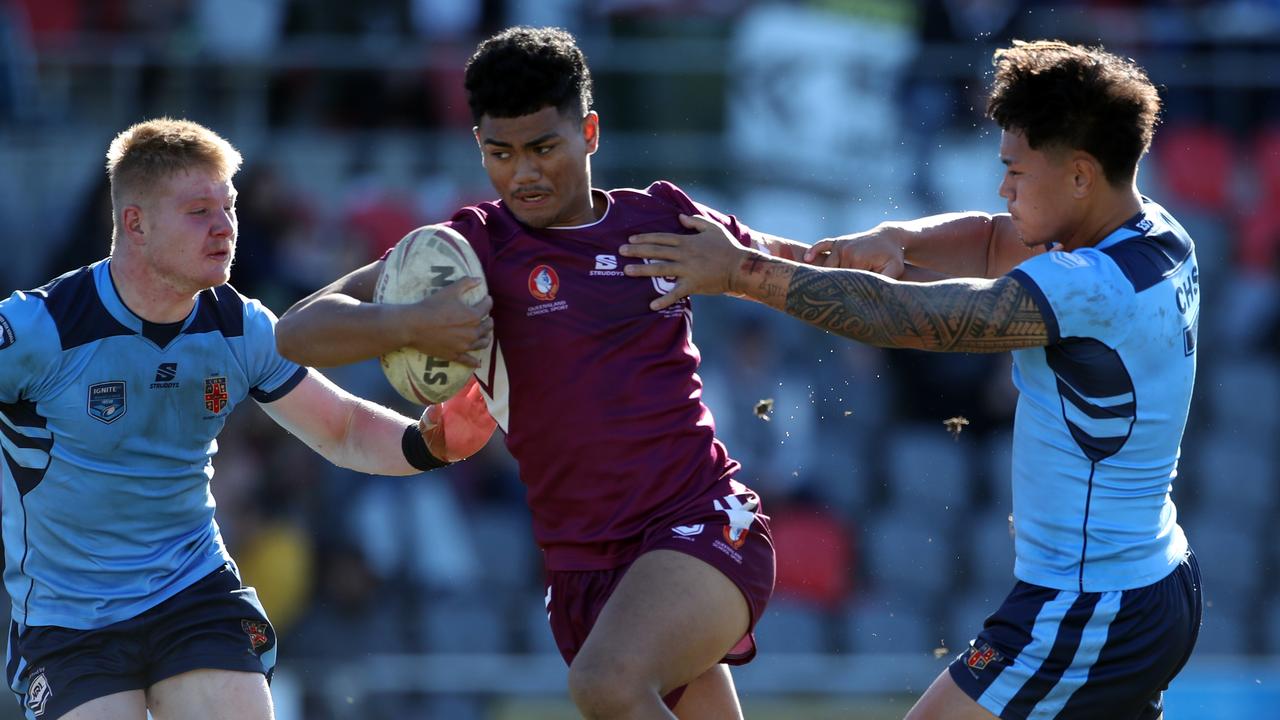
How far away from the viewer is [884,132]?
37.8 ft

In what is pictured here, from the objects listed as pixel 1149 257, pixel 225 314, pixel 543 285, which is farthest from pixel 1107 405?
pixel 225 314

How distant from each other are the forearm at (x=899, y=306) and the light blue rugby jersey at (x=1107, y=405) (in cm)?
8

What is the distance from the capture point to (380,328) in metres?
4.71

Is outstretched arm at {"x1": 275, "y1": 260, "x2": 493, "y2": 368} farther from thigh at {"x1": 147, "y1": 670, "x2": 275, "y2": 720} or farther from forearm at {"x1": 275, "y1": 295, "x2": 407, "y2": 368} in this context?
thigh at {"x1": 147, "y1": 670, "x2": 275, "y2": 720}

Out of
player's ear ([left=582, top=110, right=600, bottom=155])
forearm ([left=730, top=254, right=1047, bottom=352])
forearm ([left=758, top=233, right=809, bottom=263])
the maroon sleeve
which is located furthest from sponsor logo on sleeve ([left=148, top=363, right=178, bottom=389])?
forearm ([left=758, top=233, right=809, bottom=263])

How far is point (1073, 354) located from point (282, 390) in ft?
9.07

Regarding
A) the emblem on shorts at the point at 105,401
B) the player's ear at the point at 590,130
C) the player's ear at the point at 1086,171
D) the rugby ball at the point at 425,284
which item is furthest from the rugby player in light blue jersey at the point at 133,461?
the player's ear at the point at 1086,171

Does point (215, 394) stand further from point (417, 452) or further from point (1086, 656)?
point (1086, 656)

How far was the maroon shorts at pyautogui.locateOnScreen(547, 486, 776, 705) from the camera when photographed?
4953mm

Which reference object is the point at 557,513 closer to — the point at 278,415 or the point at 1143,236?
the point at 278,415

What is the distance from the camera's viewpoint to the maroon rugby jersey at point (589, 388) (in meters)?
5.03

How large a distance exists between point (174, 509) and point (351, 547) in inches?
216

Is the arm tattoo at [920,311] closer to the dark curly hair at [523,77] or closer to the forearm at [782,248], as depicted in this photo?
the forearm at [782,248]

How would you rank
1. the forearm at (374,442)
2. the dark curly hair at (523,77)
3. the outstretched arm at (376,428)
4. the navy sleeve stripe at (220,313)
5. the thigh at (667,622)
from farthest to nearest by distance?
the forearm at (374,442) → the outstretched arm at (376,428) → the navy sleeve stripe at (220,313) → the dark curly hair at (523,77) → the thigh at (667,622)
